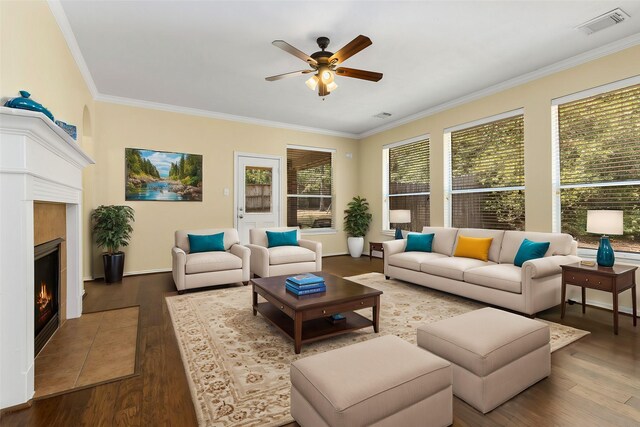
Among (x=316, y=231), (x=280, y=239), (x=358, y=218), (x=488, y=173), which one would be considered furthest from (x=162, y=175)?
(x=488, y=173)

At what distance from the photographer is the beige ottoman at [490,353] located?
1.72 m

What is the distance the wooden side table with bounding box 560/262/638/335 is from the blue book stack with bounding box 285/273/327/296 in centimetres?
242

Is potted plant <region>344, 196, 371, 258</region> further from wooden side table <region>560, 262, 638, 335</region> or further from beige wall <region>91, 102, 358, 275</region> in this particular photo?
wooden side table <region>560, 262, 638, 335</region>

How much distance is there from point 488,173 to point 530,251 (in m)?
1.73

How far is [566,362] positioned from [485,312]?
2.47ft

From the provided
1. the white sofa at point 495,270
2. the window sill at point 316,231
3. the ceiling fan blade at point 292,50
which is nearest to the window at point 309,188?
the window sill at point 316,231

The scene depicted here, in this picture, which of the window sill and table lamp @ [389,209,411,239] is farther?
the window sill

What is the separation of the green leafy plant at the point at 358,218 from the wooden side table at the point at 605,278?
4.26 metres

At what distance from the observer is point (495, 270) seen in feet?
11.4

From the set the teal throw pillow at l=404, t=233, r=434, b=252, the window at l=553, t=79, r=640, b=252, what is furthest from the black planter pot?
the window at l=553, t=79, r=640, b=252

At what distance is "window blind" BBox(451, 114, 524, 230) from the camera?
177 inches

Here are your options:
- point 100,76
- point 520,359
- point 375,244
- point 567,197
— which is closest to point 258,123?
point 100,76

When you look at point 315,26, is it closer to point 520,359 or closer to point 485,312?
Answer: point 485,312

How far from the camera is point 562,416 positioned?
5.57ft
